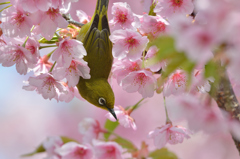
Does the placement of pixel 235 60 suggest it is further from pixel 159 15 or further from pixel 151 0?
pixel 151 0

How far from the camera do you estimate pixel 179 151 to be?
109 inches

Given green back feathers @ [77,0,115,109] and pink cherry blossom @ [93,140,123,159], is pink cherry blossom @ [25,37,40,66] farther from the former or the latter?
pink cherry blossom @ [93,140,123,159]

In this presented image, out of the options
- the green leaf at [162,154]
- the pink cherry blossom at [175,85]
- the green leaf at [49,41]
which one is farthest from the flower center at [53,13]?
the green leaf at [162,154]

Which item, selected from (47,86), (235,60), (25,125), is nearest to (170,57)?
(235,60)

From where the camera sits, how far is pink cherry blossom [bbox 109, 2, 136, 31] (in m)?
1.18

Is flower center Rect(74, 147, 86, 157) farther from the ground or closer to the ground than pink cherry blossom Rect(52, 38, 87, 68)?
closer to the ground

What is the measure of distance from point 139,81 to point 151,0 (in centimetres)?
34

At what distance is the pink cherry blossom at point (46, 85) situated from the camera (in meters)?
1.12

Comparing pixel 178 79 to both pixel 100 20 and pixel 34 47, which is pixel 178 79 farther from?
pixel 34 47

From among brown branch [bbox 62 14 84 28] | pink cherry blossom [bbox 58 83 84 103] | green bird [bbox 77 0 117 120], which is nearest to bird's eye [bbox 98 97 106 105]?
green bird [bbox 77 0 117 120]

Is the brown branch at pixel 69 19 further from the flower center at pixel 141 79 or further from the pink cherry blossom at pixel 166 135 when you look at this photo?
the pink cherry blossom at pixel 166 135

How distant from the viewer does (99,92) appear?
4.24 ft

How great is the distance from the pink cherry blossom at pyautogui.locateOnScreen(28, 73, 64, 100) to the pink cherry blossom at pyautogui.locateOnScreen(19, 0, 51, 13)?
0.24 meters

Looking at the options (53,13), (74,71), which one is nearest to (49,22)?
(53,13)
